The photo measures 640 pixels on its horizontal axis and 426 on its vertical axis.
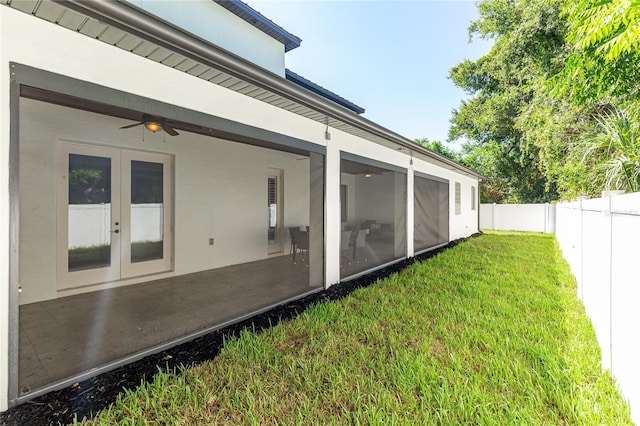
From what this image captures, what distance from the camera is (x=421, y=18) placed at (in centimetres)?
1020

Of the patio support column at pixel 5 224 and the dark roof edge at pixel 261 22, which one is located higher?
A: the dark roof edge at pixel 261 22

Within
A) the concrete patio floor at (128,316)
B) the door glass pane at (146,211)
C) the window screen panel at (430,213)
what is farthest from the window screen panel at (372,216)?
the door glass pane at (146,211)

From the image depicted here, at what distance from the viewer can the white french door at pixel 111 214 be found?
4.79 meters

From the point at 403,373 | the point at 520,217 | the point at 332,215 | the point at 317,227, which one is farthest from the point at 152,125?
the point at 520,217

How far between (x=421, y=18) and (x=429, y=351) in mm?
11065

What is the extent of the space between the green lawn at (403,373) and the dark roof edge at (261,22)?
6142 mm

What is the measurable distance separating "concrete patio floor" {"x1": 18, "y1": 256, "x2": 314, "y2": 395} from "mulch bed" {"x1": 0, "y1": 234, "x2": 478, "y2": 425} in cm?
20

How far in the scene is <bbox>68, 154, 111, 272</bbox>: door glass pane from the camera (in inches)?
191

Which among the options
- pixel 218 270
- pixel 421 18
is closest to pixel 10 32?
pixel 218 270

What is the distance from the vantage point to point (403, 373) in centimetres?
261

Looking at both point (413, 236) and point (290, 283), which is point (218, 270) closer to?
point (290, 283)

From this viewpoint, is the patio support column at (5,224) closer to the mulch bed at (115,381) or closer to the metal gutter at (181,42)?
the mulch bed at (115,381)

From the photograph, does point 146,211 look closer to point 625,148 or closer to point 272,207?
point 272,207

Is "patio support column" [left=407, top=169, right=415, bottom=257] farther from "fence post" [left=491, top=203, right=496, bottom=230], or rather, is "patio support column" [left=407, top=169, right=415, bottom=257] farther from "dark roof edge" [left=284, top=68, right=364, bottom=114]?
"fence post" [left=491, top=203, right=496, bottom=230]
